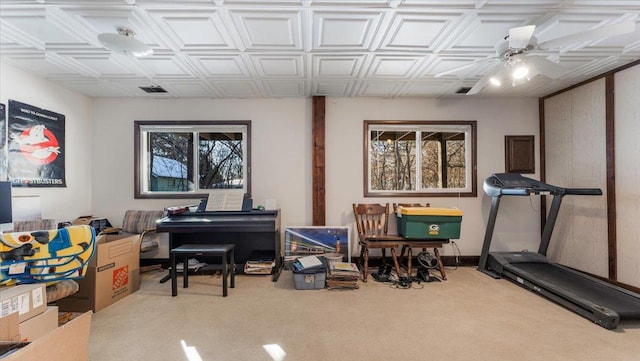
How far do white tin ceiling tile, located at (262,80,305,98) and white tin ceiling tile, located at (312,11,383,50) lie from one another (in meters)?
0.97

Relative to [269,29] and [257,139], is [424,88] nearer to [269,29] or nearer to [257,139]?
[269,29]

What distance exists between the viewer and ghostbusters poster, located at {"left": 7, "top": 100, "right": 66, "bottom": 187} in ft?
9.56

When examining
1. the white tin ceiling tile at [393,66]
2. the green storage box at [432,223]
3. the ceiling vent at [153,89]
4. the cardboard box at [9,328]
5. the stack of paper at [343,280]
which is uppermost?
the white tin ceiling tile at [393,66]

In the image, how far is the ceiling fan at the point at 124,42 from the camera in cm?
211

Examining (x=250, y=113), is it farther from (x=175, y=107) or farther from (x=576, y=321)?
(x=576, y=321)

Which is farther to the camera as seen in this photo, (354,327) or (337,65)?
(337,65)

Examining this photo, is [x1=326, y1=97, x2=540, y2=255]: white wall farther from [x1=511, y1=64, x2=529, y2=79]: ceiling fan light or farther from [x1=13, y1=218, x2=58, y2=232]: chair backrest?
[x1=13, y1=218, x2=58, y2=232]: chair backrest

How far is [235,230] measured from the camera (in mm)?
3279

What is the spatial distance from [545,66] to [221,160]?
13.5 feet

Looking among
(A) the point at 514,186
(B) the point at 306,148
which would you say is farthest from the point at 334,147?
(A) the point at 514,186

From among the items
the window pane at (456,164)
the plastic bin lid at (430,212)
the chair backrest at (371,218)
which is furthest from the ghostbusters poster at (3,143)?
the window pane at (456,164)

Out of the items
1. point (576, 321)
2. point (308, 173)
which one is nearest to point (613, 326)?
point (576, 321)

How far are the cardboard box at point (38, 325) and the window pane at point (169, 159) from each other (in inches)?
95.8

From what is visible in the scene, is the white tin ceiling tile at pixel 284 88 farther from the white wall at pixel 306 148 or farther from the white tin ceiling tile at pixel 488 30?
the white tin ceiling tile at pixel 488 30
